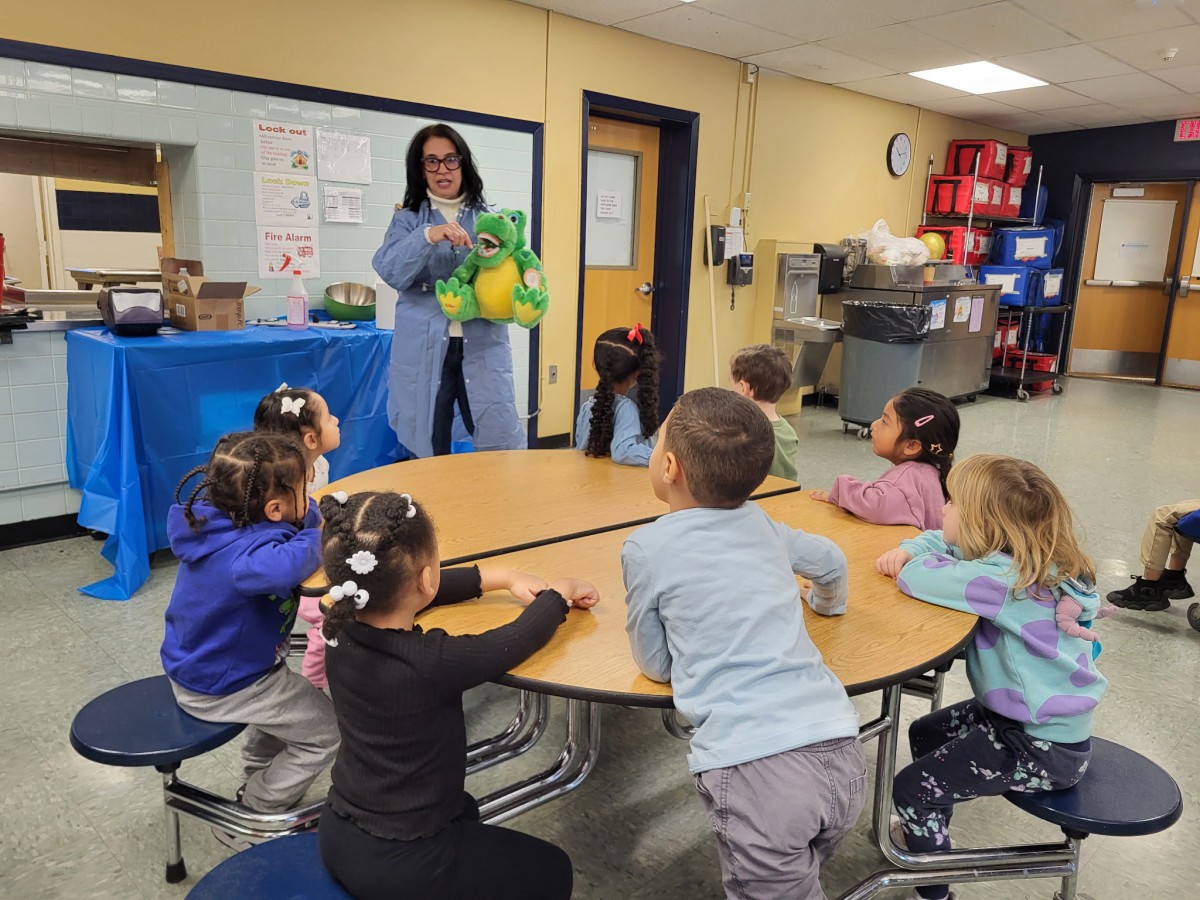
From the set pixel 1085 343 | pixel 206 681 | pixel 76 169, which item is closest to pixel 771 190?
pixel 76 169

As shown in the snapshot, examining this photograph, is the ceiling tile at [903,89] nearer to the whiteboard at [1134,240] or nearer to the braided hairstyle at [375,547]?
the whiteboard at [1134,240]

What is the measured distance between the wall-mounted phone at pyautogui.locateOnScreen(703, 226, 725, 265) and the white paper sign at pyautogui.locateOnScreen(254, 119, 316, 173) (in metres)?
2.97

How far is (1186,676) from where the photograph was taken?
110 inches

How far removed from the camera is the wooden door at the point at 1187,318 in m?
8.74

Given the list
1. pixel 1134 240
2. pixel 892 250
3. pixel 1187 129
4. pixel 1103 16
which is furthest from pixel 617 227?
pixel 1134 240

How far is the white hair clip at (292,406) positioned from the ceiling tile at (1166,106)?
8.02 meters

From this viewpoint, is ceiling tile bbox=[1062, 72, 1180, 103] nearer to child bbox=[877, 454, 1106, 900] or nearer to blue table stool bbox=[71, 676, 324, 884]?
child bbox=[877, 454, 1106, 900]

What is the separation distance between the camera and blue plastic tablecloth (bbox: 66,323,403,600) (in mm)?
3096

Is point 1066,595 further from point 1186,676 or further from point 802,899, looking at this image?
point 1186,676

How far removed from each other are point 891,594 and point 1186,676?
187cm

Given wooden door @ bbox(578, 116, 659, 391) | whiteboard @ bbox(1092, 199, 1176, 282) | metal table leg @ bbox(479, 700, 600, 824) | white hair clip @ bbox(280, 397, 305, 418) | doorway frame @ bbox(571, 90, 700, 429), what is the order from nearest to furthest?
metal table leg @ bbox(479, 700, 600, 824), white hair clip @ bbox(280, 397, 305, 418), doorway frame @ bbox(571, 90, 700, 429), wooden door @ bbox(578, 116, 659, 391), whiteboard @ bbox(1092, 199, 1176, 282)

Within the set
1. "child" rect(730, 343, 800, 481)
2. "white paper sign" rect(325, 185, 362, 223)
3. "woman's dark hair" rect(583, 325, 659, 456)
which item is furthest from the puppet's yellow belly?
"white paper sign" rect(325, 185, 362, 223)

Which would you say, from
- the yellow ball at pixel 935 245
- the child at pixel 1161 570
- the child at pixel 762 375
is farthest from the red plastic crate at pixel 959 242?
the child at pixel 762 375

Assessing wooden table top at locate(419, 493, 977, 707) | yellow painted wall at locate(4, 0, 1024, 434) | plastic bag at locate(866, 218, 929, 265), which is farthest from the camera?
plastic bag at locate(866, 218, 929, 265)
